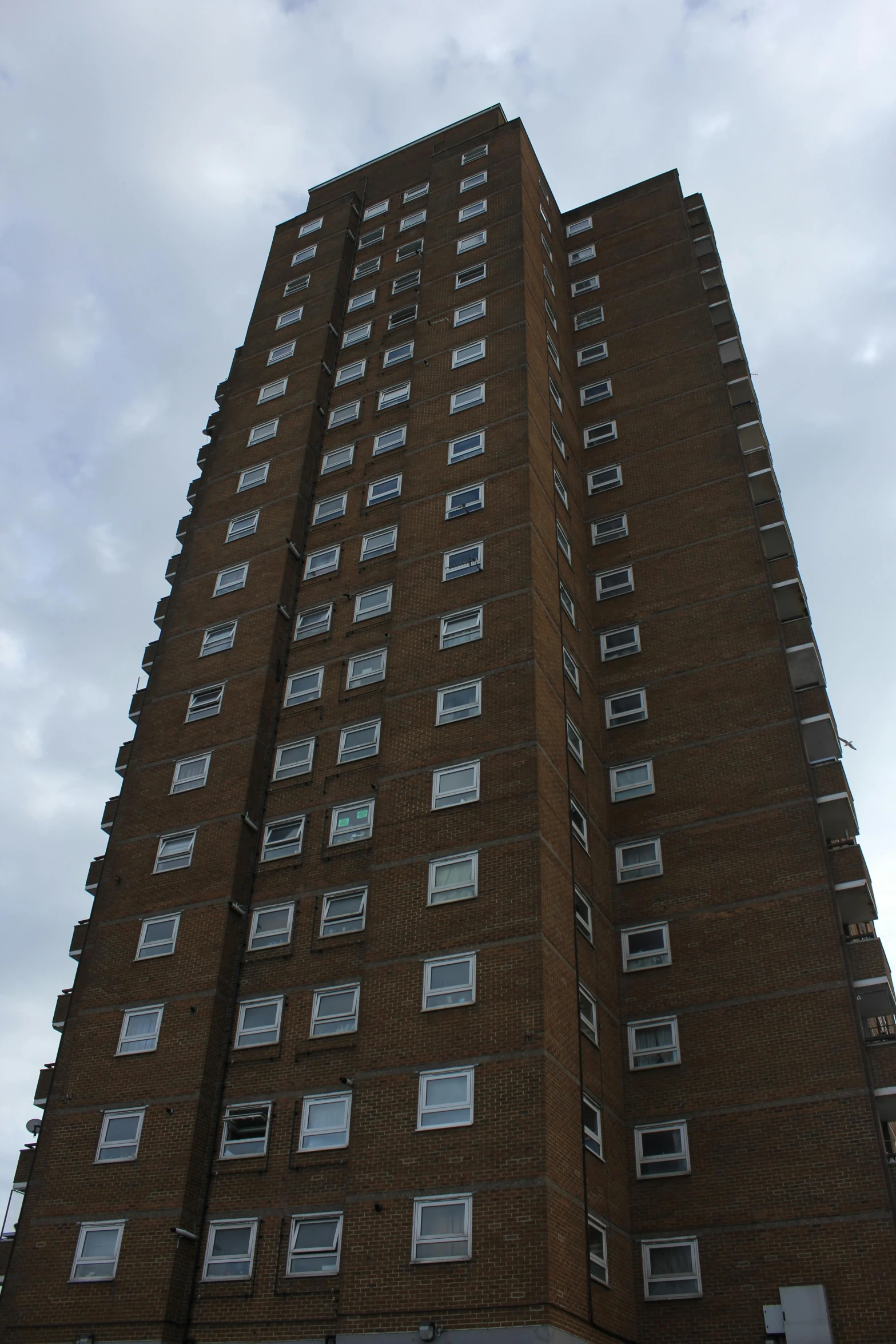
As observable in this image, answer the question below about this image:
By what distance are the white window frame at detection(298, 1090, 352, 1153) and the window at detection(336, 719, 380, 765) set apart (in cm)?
773

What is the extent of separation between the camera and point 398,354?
3750 centimetres

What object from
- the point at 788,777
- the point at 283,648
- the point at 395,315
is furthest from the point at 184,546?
the point at 788,777

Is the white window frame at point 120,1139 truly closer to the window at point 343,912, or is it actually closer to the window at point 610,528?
the window at point 343,912

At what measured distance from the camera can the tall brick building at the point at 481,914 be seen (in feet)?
65.0

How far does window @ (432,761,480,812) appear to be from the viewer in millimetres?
23938

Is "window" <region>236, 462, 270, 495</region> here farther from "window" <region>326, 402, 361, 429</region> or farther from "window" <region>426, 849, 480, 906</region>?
"window" <region>426, 849, 480, 906</region>

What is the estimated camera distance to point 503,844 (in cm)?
2278

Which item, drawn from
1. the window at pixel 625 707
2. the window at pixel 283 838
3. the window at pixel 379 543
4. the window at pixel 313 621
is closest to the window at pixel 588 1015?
the window at pixel 283 838

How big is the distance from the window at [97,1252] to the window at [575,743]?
1322 cm

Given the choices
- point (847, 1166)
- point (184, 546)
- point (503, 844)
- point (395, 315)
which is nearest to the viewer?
point (847, 1166)

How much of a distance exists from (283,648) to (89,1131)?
1259 centimetres

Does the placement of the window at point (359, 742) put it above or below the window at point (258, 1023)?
above

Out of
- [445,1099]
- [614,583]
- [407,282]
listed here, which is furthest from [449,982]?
[407,282]

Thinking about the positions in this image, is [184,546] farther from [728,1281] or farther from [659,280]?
[728,1281]
